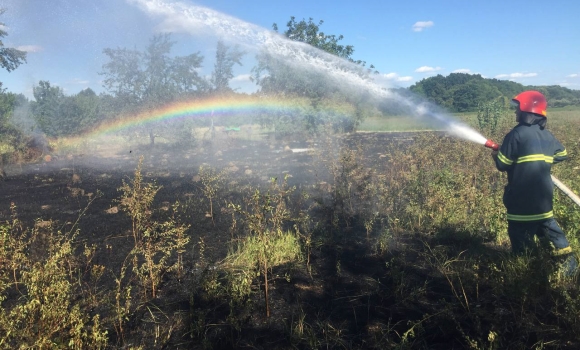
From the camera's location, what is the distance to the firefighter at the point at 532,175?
3.58 meters

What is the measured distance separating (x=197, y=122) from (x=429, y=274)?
1944 centimetres

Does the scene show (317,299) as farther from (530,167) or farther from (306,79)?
(306,79)

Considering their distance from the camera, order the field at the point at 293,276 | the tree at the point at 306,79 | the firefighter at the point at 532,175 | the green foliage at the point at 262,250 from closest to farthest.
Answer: the field at the point at 293,276
the firefighter at the point at 532,175
the green foliage at the point at 262,250
the tree at the point at 306,79

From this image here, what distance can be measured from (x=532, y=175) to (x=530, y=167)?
8 cm

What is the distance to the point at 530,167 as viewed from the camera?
3.60 m

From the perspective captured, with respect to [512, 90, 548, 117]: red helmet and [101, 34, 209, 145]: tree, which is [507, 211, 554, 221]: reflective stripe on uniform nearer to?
[512, 90, 548, 117]: red helmet

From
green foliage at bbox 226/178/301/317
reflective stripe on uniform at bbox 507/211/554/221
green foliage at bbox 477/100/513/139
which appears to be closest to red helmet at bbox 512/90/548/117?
reflective stripe on uniform at bbox 507/211/554/221

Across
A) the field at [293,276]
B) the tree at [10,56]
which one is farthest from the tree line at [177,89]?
the field at [293,276]

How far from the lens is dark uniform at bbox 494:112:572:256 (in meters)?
3.59

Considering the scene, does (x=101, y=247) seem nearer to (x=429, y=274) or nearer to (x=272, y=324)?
(x=272, y=324)

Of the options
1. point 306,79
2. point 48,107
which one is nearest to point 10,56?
point 48,107

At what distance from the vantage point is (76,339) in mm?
2406

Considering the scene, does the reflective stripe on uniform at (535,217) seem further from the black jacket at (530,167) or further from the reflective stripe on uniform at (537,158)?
the reflective stripe on uniform at (537,158)

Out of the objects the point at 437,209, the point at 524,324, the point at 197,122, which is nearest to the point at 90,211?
the point at 437,209
